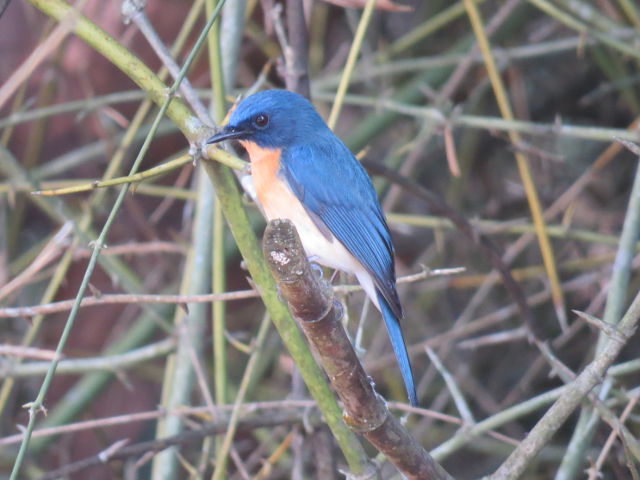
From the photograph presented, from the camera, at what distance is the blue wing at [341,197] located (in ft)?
10.8

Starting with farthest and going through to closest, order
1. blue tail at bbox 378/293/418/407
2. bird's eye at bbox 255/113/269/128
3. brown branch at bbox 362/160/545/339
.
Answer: brown branch at bbox 362/160/545/339
bird's eye at bbox 255/113/269/128
blue tail at bbox 378/293/418/407

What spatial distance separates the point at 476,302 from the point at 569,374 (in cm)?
157

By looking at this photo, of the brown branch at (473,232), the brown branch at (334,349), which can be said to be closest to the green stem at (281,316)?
the brown branch at (334,349)

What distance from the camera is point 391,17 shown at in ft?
18.4

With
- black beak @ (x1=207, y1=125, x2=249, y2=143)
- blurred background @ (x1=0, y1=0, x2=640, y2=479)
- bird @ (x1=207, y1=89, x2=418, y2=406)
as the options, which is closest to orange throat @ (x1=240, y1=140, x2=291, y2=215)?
bird @ (x1=207, y1=89, x2=418, y2=406)

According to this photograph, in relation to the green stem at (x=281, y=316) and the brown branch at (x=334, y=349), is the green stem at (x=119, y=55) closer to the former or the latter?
the green stem at (x=281, y=316)

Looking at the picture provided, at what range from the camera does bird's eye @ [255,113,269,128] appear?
132 inches

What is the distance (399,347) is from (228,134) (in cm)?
92

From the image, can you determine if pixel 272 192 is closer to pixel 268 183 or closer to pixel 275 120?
pixel 268 183

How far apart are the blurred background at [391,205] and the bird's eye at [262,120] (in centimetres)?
67

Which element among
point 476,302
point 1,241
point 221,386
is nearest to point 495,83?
point 476,302

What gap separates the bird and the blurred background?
0.53 m

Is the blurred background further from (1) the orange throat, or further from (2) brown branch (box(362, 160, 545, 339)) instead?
(1) the orange throat

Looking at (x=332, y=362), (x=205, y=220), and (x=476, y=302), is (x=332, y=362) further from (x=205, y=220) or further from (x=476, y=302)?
(x=476, y=302)
